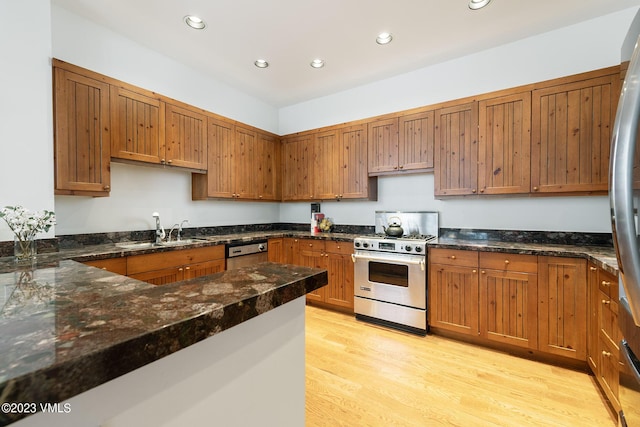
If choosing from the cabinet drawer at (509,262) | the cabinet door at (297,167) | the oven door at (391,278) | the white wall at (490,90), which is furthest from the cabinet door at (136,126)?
the cabinet drawer at (509,262)

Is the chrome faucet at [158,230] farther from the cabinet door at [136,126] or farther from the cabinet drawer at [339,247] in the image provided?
the cabinet drawer at [339,247]

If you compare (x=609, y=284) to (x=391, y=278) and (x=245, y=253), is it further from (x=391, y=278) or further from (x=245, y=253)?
(x=245, y=253)

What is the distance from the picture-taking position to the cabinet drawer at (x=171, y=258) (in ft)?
7.66

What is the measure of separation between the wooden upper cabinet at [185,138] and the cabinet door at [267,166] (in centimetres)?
85

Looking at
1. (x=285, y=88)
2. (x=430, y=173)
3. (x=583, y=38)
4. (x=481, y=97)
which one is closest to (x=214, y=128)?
(x=285, y=88)

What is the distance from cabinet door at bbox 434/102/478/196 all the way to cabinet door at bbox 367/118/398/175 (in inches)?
18.7

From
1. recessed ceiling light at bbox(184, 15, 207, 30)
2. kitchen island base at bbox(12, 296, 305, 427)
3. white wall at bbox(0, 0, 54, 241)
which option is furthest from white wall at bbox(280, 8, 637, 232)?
white wall at bbox(0, 0, 54, 241)

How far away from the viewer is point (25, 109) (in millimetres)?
1927

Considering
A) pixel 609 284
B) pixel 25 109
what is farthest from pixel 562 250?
pixel 25 109

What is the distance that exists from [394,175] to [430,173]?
430mm

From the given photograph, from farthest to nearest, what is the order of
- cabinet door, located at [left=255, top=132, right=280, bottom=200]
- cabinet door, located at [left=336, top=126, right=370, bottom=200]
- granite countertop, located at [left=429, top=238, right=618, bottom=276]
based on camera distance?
cabinet door, located at [left=255, top=132, right=280, bottom=200], cabinet door, located at [left=336, top=126, right=370, bottom=200], granite countertop, located at [left=429, top=238, right=618, bottom=276]

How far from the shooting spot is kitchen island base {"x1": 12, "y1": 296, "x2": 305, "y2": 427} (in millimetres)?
500

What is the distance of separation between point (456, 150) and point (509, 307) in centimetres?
158

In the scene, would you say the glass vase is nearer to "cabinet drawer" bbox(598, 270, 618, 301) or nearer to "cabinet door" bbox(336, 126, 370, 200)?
"cabinet door" bbox(336, 126, 370, 200)
